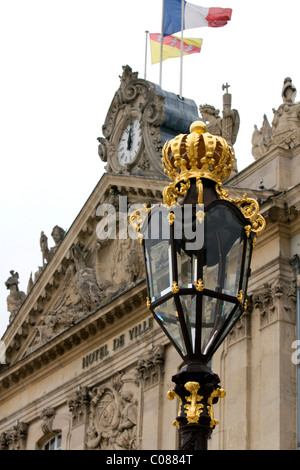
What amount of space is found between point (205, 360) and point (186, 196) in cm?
131

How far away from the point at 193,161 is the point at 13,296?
27236 millimetres

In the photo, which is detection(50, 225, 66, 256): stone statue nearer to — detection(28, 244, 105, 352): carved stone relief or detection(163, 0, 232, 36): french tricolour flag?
detection(28, 244, 105, 352): carved stone relief

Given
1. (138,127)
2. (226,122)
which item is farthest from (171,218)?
(138,127)

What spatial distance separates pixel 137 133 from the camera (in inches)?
1184

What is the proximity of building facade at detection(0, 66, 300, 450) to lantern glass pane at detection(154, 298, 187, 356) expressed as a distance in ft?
45.0

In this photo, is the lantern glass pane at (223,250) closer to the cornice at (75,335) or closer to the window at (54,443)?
the cornice at (75,335)

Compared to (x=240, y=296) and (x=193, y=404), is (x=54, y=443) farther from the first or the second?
(x=193, y=404)

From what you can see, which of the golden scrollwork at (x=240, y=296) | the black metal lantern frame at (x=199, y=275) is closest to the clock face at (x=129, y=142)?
the black metal lantern frame at (x=199, y=275)

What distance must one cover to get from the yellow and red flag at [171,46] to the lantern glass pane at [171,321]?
2448 cm

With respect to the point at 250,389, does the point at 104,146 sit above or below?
above

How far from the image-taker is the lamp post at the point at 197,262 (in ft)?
27.1

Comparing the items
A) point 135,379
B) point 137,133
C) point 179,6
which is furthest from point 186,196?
point 179,6

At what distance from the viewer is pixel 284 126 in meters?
25.2
